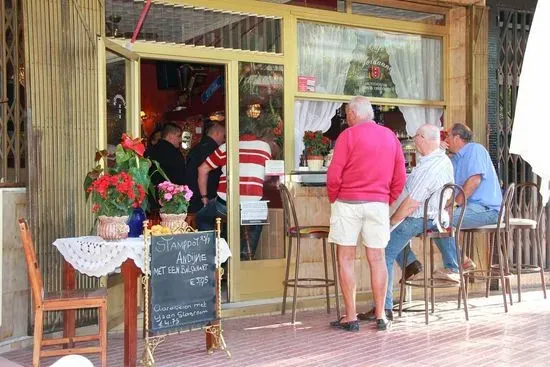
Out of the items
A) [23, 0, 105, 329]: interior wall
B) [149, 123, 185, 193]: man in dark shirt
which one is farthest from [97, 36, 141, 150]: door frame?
[149, 123, 185, 193]: man in dark shirt

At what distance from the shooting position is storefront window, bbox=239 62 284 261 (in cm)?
656

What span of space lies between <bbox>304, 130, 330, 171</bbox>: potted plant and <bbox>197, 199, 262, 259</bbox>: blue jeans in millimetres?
778

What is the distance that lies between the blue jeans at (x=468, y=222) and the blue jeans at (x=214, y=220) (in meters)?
1.29

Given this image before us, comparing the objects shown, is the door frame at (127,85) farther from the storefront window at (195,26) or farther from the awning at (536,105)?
the awning at (536,105)

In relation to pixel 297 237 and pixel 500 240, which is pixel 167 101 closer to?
pixel 297 237

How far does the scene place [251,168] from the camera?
6.59m

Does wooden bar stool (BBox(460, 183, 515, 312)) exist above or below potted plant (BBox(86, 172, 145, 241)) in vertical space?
below

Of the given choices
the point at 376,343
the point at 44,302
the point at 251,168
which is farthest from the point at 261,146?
the point at 44,302

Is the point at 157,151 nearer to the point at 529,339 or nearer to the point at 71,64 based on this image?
the point at 71,64

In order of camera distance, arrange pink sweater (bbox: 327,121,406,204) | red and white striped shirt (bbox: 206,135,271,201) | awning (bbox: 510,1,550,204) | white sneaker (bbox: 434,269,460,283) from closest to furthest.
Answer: awning (bbox: 510,1,550,204) < pink sweater (bbox: 327,121,406,204) < white sneaker (bbox: 434,269,460,283) < red and white striped shirt (bbox: 206,135,271,201)

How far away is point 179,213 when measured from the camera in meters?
4.82

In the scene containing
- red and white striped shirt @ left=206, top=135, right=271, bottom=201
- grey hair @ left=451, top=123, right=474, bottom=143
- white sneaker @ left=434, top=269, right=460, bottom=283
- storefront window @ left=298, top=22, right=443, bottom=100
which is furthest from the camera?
storefront window @ left=298, top=22, right=443, bottom=100

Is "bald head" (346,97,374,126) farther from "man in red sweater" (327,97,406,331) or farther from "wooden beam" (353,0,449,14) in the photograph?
"wooden beam" (353,0,449,14)

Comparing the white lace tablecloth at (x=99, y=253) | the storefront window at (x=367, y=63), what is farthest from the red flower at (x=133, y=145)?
the storefront window at (x=367, y=63)
